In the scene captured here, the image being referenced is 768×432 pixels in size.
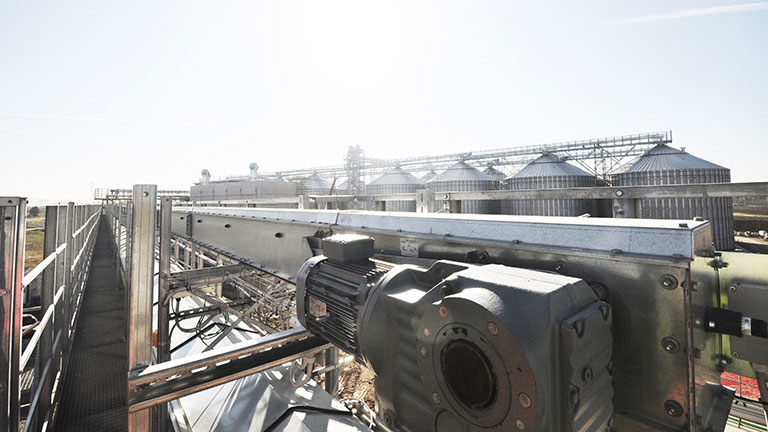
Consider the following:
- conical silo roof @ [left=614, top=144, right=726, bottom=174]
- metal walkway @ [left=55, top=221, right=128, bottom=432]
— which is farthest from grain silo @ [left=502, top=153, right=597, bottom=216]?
metal walkway @ [left=55, top=221, right=128, bottom=432]

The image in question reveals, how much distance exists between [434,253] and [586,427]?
1005 millimetres

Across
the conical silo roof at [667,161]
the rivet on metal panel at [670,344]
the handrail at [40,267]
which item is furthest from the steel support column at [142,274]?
the conical silo roof at [667,161]

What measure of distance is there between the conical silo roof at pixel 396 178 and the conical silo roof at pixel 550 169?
7.15 m

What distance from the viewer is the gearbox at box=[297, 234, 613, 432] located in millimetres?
A: 832

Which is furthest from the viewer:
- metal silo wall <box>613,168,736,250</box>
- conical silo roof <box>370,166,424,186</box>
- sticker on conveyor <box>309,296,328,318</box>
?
conical silo roof <box>370,166,424,186</box>

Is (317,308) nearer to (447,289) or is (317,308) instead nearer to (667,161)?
(447,289)

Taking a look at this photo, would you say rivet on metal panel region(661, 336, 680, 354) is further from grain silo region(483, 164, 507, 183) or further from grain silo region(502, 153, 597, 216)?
grain silo region(483, 164, 507, 183)

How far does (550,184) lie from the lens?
1105 cm

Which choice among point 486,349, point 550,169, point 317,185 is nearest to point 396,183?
point 317,185

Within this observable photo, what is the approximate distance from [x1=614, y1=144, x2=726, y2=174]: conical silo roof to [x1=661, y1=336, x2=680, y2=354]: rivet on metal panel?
10.6 m

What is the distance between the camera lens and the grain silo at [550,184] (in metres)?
8.56

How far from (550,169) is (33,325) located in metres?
12.9

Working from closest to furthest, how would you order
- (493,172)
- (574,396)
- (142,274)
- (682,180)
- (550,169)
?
(574,396) < (142,274) < (682,180) < (550,169) < (493,172)

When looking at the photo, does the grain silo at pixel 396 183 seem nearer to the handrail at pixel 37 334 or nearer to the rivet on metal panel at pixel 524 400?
the handrail at pixel 37 334
